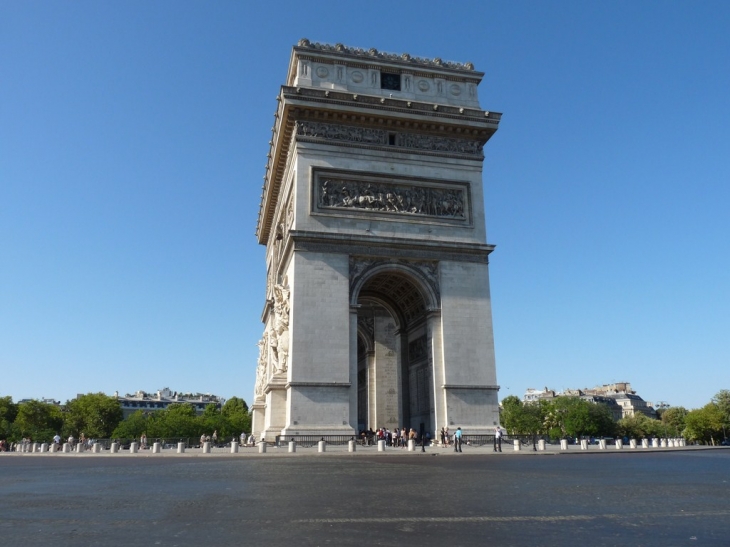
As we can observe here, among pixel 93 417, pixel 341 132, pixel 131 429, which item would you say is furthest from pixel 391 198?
pixel 93 417

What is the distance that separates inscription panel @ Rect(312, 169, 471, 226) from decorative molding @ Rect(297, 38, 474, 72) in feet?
21.2

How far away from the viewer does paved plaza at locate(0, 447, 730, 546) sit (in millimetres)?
5738

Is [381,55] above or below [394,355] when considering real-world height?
above

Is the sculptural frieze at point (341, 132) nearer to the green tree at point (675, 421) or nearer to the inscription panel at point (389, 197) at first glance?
the inscription panel at point (389, 197)

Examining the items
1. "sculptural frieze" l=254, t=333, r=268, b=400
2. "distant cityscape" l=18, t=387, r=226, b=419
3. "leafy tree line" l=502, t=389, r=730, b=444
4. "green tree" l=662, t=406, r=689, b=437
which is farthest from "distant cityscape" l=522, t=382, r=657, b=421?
"sculptural frieze" l=254, t=333, r=268, b=400

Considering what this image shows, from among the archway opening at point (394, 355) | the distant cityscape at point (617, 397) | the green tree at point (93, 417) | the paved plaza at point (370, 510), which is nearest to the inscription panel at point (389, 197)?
the archway opening at point (394, 355)

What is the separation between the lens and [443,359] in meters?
28.6

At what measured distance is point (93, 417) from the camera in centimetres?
8844

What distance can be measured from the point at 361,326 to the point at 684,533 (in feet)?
109

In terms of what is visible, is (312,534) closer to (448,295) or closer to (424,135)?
(448,295)

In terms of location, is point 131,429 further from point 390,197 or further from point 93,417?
point 390,197

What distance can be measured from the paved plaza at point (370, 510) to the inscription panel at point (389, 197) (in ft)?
61.2

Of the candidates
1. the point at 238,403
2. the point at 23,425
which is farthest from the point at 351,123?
the point at 238,403

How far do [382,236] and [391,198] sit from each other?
2121 mm
